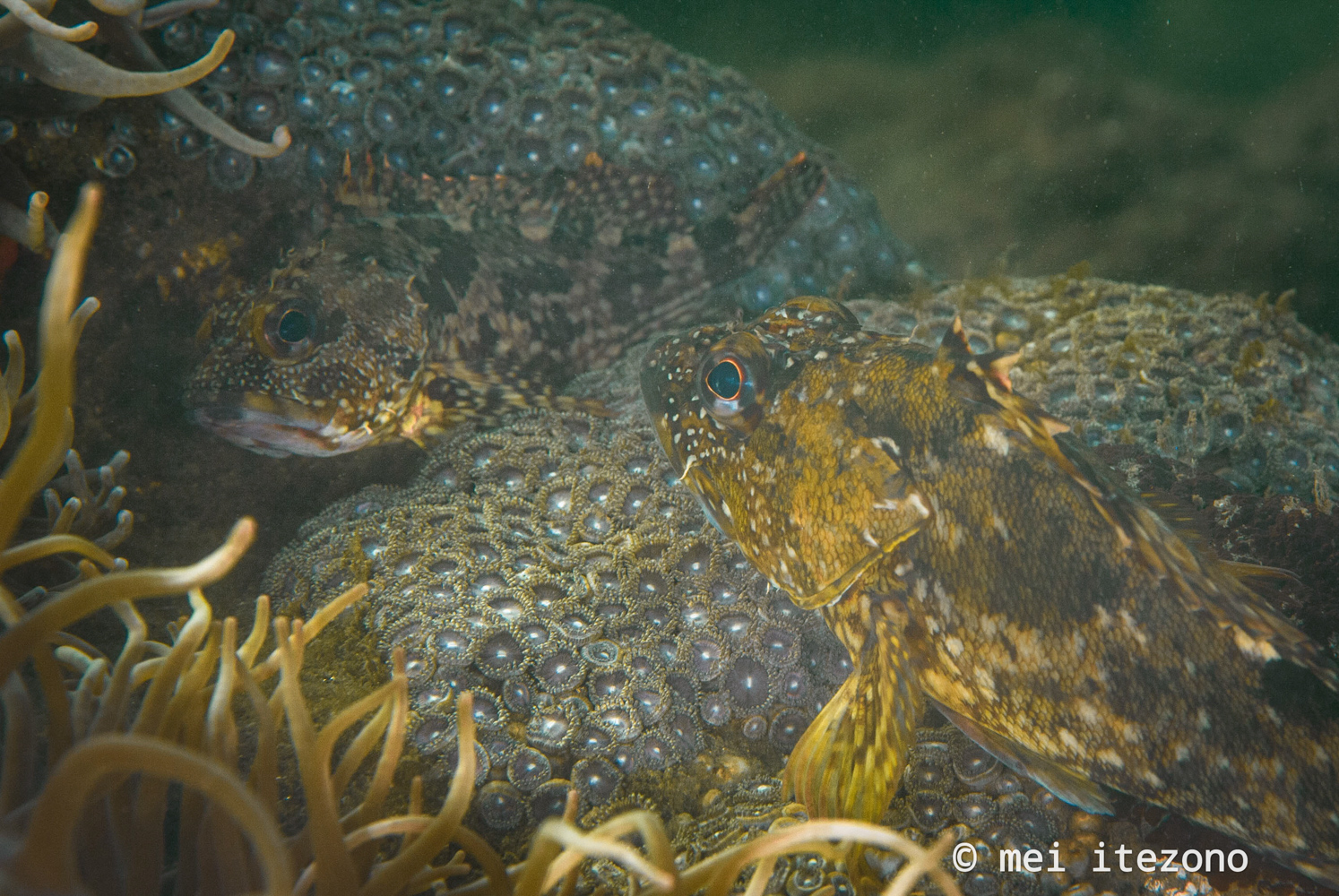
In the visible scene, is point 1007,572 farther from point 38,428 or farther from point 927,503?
point 38,428

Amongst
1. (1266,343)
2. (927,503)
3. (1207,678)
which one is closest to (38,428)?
(927,503)

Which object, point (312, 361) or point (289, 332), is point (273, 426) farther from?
point (289, 332)

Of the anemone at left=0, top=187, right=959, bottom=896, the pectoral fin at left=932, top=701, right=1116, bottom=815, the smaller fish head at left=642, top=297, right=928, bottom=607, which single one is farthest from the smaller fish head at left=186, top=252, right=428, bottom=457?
the pectoral fin at left=932, top=701, right=1116, bottom=815

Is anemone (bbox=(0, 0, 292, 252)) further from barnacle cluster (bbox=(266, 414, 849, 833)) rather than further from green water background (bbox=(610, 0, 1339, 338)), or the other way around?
green water background (bbox=(610, 0, 1339, 338))

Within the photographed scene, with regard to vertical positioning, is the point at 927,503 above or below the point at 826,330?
below

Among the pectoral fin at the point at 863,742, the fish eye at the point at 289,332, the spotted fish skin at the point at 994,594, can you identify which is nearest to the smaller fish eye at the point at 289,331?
the fish eye at the point at 289,332

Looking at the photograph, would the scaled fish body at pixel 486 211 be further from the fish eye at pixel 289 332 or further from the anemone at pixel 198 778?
the anemone at pixel 198 778
